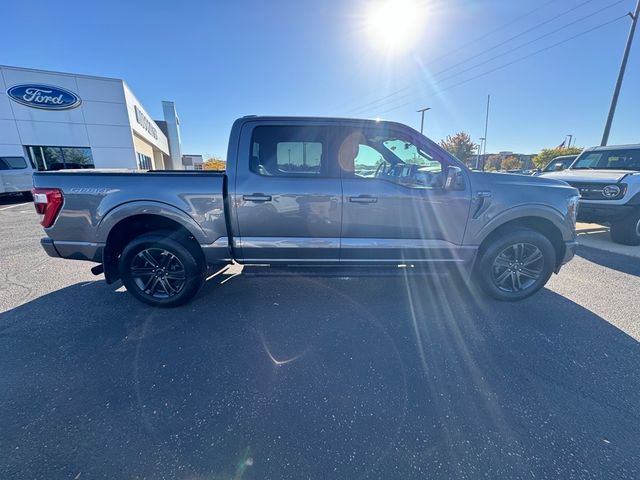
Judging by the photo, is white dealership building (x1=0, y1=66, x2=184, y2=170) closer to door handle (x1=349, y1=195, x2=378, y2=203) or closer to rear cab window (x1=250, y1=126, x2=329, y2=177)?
rear cab window (x1=250, y1=126, x2=329, y2=177)

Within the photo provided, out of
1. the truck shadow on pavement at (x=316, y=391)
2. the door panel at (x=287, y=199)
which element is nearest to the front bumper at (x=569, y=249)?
the truck shadow on pavement at (x=316, y=391)

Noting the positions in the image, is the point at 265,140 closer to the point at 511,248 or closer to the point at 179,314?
the point at 179,314

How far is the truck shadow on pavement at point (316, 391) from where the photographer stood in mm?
1660

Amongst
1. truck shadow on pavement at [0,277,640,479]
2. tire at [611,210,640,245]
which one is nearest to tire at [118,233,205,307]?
truck shadow on pavement at [0,277,640,479]

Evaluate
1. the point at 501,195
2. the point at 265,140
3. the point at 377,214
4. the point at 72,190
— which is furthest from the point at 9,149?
the point at 501,195

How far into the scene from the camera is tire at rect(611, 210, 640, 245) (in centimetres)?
603

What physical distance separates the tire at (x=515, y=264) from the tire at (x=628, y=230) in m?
4.61

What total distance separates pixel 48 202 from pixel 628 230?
1002 centimetres

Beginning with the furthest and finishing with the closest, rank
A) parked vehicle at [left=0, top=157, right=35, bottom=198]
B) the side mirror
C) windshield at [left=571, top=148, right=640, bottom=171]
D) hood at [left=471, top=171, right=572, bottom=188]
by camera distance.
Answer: parked vehicle at [left=0, top=157, right=35, bottom=198] → windshield at [left=571, top=148, right=640, bottom=171] → hood at [left=471, top=171, right=572, bottom=188] → the side mirror

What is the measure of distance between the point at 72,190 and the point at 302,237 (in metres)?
2.49

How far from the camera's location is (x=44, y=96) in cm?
1675

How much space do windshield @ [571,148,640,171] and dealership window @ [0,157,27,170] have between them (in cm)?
2158

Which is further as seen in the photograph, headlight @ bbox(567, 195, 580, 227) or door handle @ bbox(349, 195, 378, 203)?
headlight @ bbox(567, 195, 580, 227)

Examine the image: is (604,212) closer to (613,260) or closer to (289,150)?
(613,260)
